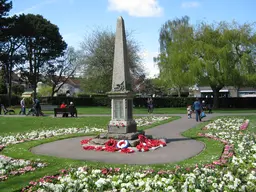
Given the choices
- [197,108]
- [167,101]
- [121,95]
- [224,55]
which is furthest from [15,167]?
[167,101]

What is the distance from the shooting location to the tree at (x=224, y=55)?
3141 cm

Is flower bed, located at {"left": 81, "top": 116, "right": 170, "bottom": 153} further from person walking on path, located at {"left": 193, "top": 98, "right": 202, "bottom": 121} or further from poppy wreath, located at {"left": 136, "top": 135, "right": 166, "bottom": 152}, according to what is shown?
person walking on path, located at {"left": 193, "top": 98, "right": 202, "bottom": 121}

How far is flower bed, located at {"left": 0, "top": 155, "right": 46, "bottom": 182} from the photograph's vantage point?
6.69 meters

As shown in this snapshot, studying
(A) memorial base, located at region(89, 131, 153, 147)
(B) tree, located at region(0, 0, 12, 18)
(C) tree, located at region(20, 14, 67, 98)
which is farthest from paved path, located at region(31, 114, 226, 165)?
(C) tree, located at region(20, 14, 67, 98)

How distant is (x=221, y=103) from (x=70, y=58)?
3527 cm

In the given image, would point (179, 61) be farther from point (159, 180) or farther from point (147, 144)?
point (159, 180)

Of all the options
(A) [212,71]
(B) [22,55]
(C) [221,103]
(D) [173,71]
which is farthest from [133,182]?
(B) [22,55]

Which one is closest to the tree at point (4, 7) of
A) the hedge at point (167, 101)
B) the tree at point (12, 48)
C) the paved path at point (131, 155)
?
the tree at point (12, 48)

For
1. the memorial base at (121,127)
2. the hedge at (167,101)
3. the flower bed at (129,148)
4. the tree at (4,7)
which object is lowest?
the flower bed at (129,148)

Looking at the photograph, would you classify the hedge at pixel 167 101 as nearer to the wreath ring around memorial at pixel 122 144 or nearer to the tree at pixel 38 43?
the tree at pixel 38 43

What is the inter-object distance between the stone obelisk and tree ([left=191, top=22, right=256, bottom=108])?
22.5 metres

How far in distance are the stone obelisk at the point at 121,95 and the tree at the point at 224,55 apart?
73.9 ft

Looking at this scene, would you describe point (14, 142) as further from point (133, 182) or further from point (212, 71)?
point (212, 71)

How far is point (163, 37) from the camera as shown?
4991cm
